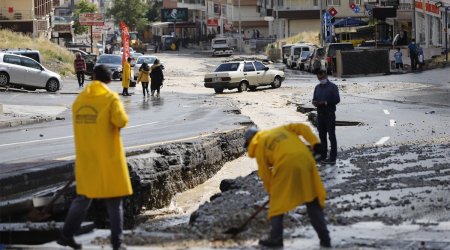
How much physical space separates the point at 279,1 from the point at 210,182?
86.8m

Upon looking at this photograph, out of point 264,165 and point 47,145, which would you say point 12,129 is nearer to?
point 47,145

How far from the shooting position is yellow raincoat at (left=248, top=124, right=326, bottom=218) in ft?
29.9

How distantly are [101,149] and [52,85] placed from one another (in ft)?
108

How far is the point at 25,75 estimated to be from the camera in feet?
133

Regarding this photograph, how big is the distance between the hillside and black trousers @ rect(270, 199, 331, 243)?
45.1m

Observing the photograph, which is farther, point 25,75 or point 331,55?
point 331,55

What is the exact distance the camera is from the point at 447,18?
54.8 metres

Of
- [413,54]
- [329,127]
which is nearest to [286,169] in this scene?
[329,127]

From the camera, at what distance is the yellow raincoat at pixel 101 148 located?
9.09 meters

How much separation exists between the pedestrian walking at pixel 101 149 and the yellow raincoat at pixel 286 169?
1307 mm

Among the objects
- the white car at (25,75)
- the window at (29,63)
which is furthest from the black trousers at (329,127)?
the window at (29,63)

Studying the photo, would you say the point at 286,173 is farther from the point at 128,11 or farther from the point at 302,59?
the point at 128,11

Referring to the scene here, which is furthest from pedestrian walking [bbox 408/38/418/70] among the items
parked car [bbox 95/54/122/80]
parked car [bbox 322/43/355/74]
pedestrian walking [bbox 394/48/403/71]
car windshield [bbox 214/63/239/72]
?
parked car [bbox 95/54/122/80]

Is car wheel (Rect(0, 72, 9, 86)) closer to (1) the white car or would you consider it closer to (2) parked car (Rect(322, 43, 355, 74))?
(1) the white car
